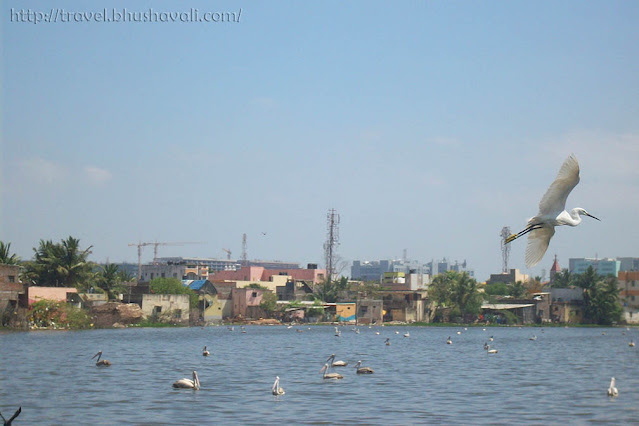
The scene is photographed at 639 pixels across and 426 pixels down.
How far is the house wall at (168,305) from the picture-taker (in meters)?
78.0

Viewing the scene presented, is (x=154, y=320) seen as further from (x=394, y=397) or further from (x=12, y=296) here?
(x=394, y=397)

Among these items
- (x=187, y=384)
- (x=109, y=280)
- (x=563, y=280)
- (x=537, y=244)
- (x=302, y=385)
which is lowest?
(x=302, y=385)

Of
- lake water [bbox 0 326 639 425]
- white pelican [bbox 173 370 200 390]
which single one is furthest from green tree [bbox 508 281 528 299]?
white pelican [bbox 173 370 200 390]

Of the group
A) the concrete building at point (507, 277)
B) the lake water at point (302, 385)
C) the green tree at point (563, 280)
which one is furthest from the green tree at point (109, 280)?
the concrete building at point (507, 277)

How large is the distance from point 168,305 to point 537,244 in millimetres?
69364

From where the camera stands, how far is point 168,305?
80.4 m

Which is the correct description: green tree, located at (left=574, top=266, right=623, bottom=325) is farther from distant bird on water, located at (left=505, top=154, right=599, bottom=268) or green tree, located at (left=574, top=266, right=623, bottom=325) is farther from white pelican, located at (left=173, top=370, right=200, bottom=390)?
distant bird on water, located at (left=505, top=154, right=599, bottom=268)

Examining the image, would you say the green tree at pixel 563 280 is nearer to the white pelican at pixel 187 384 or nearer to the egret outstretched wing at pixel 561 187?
the white pelican at pixel 187 384

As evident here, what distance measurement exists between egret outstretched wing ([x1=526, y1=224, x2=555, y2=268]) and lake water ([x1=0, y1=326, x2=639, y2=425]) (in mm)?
10429

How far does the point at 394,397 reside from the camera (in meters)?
28.5

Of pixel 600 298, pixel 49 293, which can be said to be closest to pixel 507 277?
pixel 600 298

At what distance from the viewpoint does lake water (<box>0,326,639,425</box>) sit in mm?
24016

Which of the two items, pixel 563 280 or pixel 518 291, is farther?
pixel 563 280

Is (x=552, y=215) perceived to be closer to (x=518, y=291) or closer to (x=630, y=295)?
(x=518, y=291)
